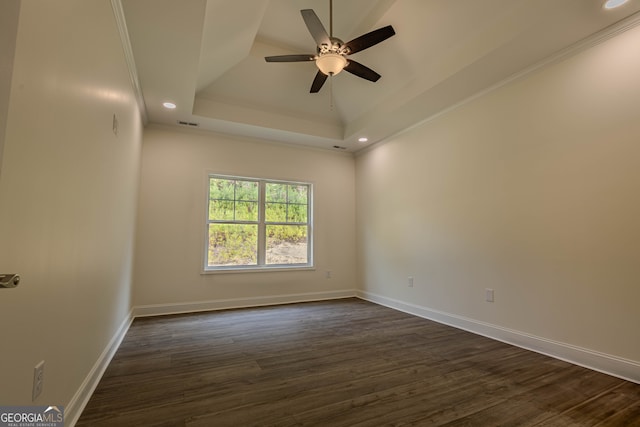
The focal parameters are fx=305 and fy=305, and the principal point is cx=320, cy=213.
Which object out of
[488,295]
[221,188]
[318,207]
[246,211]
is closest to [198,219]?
[221,188]

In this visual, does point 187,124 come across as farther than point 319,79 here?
Yes

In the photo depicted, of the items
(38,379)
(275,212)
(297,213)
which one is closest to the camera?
(38,379)

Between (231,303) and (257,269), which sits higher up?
(257,269)

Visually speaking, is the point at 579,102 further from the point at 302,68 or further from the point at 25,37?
the point at 25,37

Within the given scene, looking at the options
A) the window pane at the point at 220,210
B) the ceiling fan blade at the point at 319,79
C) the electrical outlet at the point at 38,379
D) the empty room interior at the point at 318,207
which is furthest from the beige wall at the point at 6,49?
the window pane at the point at 220,210

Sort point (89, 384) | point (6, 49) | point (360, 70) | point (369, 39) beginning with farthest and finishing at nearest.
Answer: point (360, 70) < point (369, 39) < point (89, 384) < point (6, 49)

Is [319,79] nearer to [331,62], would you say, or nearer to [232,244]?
[331,62]

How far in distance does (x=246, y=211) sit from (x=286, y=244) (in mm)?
888

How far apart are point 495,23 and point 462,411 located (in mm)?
3123

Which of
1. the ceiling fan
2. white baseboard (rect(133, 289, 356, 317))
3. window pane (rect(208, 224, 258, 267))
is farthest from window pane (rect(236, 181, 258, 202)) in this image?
the ceiling fan

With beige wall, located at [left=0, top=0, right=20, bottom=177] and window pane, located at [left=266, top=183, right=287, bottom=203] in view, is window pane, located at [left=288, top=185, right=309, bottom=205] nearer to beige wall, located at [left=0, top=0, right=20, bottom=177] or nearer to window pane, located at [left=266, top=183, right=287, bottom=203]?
window pane, located at [left=266, top=183, right=287, bottom=203]

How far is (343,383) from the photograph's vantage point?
7.30 feet

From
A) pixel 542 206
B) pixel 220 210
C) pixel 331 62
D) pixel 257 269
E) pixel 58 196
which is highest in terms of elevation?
pixel 331 62

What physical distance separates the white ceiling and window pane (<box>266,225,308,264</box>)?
59.6 inches
